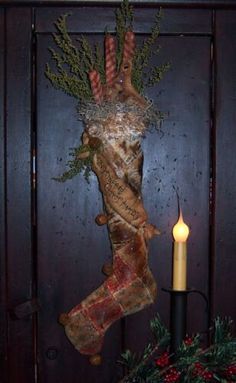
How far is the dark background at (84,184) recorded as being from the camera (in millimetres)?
1087

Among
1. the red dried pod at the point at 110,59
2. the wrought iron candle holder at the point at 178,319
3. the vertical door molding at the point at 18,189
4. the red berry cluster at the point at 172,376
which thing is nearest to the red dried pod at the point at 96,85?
the red dried pod at the point at 110,59

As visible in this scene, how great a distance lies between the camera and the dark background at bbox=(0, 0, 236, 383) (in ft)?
3.57

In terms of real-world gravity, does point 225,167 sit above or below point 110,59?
below

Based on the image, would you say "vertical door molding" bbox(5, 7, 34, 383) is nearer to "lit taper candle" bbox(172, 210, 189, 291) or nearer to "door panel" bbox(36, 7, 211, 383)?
"door panel" bbox(36, 7, 211, 383)

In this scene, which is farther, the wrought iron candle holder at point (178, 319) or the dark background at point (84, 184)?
Result: the dark background at point (84, 184)

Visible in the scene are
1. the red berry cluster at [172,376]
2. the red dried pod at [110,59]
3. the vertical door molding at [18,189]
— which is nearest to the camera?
the red berry cluster at [172,376]

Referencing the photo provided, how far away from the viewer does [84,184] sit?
3.60 ft

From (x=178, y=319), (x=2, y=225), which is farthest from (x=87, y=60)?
(x=178, y=319)

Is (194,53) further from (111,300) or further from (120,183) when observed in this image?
(111,300)

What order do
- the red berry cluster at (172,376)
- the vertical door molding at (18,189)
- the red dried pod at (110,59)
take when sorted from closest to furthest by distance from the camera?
the red berry cluster at (172,376)
the red dried pod at (110,59)
the vertical door molding at (18,189)

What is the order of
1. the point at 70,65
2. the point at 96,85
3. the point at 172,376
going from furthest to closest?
1. the point at 70,65
2. the point at 96,85
3. the point at 172,376

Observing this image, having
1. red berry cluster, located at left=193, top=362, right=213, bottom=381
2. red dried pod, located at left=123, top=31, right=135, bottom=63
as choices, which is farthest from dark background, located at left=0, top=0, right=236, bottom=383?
red berry cluster, located at left=193, top=362, right=213, bottom=381

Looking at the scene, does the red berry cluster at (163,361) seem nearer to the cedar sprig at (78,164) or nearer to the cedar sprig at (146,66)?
the cedar sprig at (78,164)

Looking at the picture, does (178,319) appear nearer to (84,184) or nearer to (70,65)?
(84,184)
